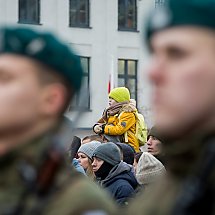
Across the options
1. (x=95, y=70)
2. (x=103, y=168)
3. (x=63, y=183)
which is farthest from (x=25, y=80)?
(x=95, y=70)

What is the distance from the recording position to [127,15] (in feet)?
87.8

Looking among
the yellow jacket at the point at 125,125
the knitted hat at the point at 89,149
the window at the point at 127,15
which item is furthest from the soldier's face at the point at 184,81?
the window at the point at 127,15

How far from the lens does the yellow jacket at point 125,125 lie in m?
7.16

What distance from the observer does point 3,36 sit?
2.02 metres

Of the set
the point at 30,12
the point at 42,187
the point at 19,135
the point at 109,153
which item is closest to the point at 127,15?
the point at 30,12

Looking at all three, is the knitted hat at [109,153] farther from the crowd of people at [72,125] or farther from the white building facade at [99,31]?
the white building facade at [99,31]

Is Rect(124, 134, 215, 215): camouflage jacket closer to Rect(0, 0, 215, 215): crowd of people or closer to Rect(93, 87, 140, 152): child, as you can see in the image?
Rect(0, 0, 215, 215): crowd of people

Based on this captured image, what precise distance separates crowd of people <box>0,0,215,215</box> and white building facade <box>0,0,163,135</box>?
73.0ft

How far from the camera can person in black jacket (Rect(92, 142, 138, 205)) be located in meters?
5.19

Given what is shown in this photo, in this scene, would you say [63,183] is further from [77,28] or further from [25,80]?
[77,28]

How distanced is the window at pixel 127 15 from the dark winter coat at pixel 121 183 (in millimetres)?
21278

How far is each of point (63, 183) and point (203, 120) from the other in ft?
1.48

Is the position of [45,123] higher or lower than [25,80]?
lower

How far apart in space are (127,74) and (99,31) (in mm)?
1935
